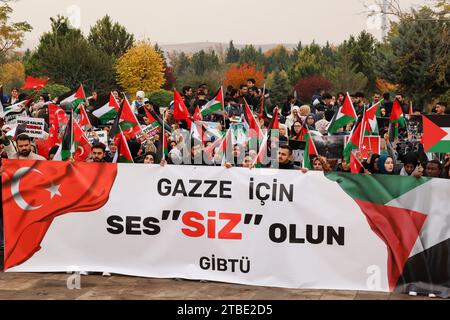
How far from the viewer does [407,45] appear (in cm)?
3947

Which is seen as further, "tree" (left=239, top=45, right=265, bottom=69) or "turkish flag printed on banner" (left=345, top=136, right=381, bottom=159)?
"tree" (left=239, top=45, right=265, bottom=69)

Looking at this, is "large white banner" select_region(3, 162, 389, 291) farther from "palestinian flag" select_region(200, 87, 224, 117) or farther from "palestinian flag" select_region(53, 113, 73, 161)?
"palestinian flag" select_region(200, 87, 224, 117)

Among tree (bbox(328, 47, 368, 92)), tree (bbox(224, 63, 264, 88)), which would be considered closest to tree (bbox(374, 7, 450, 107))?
tree (bbox(328, 47, 368, 92))

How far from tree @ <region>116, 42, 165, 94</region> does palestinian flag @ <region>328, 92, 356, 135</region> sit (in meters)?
57.1

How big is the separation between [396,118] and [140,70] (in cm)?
5844

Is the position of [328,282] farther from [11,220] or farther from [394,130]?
[394,130]

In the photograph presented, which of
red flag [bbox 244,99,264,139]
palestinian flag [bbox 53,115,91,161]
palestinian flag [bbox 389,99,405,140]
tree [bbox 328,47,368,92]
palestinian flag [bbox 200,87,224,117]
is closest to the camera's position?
palestinian flag [bbox 53,115,91,161]

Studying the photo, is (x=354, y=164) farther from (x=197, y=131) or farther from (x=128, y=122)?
(x=197, y=131)

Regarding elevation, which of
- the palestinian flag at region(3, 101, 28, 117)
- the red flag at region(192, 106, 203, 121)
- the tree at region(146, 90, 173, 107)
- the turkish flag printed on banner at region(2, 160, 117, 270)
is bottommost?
the tree at region(146, 90, 173, 107)

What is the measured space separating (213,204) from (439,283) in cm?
261

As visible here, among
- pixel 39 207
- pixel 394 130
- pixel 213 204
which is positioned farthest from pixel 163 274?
pixel 394 130

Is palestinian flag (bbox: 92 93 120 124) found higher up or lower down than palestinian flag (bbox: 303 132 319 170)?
higher up

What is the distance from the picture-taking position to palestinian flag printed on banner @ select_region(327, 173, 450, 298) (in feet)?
28.5

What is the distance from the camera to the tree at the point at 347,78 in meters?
72.2
